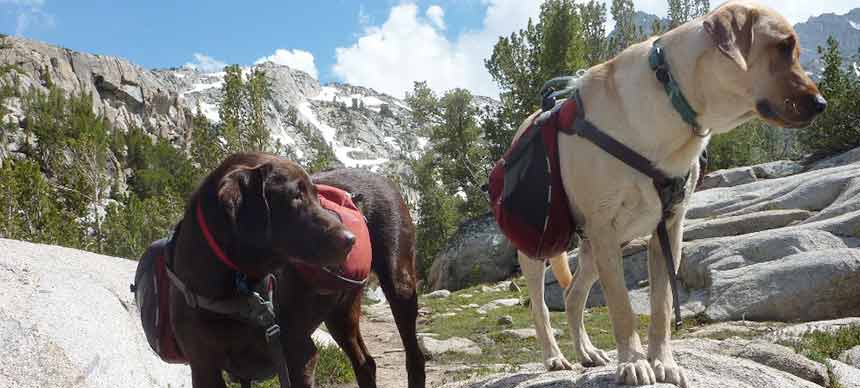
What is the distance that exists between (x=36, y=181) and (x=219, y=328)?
24228 mm

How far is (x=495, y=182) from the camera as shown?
437cm

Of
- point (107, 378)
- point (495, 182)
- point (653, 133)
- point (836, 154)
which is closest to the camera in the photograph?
point (653, 133)

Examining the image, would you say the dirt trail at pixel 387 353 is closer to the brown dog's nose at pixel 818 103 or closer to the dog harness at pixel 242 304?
the dog harness at pixel 242 304

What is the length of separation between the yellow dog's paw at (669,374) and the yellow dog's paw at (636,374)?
0.03 meters

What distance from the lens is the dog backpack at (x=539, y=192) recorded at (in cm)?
357

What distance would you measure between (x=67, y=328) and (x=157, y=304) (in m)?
2.84

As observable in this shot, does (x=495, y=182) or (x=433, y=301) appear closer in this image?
(x=495, y=182)

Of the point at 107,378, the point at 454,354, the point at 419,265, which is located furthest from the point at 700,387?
the point at 419,265

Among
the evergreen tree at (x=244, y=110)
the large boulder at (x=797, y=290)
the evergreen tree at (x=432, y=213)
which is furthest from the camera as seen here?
the evergreen tree at (x=432, y=213)

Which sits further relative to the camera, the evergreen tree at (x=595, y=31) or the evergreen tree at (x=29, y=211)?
the evergreen tree at (x=595, y=31)

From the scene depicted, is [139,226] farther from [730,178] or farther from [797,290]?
[730,178]

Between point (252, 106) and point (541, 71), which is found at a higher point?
point (541, 71)

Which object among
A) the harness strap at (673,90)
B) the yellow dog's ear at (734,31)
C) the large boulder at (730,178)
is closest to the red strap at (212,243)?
the harness strap at (673,90)

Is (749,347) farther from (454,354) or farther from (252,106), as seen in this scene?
(252,106)
